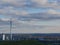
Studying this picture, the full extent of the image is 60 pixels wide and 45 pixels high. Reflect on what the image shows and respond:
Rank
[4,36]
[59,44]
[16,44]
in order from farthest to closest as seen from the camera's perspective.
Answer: [4,36] < [59,44] < [16,44]

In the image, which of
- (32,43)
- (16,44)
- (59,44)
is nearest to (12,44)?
(16,44)

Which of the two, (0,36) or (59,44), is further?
(0,36)

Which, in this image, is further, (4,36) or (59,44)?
(4,36)

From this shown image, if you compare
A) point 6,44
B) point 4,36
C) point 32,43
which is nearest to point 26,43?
point 32,43

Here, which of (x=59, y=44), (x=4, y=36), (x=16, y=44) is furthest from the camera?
(x=4, y=36)

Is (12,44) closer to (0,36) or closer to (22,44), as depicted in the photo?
(22,44)

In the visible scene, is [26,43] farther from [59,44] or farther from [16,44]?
[59,44]

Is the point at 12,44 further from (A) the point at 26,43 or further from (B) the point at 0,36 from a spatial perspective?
(B) the point at 0,36

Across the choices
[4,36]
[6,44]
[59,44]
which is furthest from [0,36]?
[6,44]
